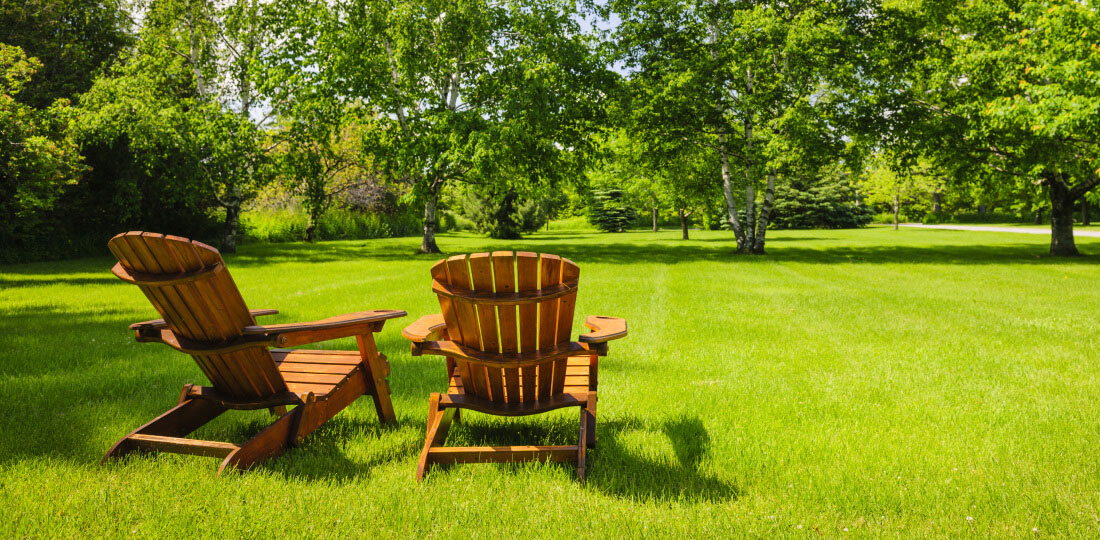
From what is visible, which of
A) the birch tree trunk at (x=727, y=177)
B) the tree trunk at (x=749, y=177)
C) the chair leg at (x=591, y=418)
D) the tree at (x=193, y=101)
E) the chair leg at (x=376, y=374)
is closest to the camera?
the chair leg at (x=591, y=418)

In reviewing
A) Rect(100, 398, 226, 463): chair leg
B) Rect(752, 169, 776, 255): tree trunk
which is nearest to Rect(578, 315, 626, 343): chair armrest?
Rect(100, 398, 226, 463): chair leg

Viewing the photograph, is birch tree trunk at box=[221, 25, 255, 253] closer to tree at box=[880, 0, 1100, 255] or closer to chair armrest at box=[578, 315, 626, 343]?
chair armrest at box=[578, 315, 626, 343]

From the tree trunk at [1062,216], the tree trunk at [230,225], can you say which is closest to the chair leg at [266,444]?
the tree trunk at [230,225]

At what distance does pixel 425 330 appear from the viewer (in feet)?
10.3

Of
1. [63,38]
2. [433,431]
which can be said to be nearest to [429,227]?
[63,38]

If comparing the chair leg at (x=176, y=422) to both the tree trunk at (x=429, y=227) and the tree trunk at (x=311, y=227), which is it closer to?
the tree trunk at (x=429, y=227)

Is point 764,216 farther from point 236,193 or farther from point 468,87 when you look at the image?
point 236,193

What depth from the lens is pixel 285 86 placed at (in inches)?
745

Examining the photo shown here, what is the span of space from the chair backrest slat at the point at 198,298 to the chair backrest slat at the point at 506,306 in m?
0.96

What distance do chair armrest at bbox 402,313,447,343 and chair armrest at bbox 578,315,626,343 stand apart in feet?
2.56

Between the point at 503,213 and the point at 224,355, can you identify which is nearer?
the point at 224,355

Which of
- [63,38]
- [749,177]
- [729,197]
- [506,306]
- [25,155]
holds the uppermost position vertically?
[63,38]

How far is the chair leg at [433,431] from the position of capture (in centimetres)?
281

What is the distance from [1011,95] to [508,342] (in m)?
19.7
